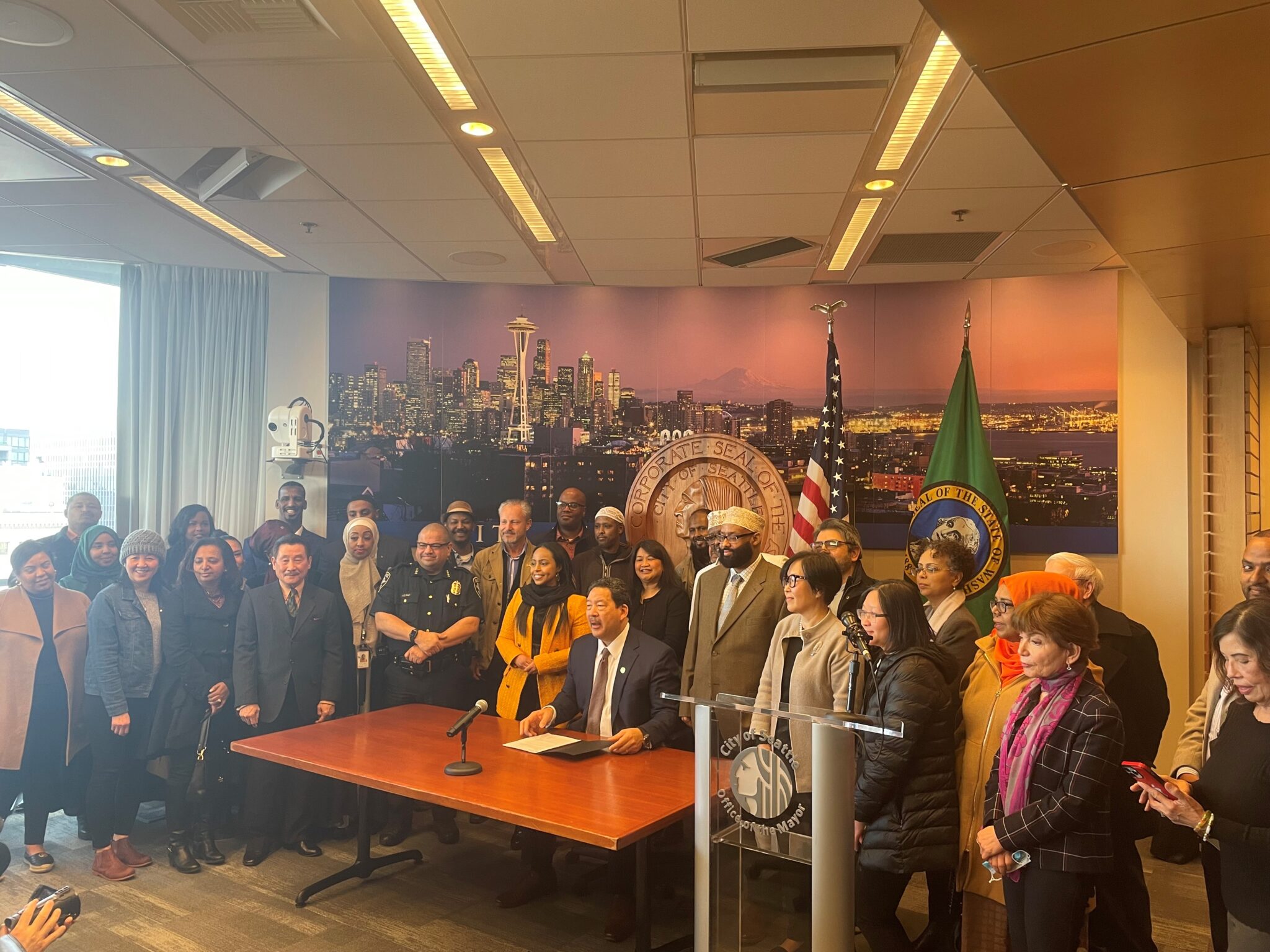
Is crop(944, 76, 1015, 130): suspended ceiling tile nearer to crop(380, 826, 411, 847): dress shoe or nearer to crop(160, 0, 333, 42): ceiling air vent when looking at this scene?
crop(160, 0, 333, 42): ceiling air vent

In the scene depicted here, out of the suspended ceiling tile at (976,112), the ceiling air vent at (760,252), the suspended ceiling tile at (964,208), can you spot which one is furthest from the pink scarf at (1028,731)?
the ceiling air vent at (760,252)

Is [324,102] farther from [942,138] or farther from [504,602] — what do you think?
[504,602]

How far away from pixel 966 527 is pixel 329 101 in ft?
15.0

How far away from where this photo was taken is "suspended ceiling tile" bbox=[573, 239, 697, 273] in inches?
232

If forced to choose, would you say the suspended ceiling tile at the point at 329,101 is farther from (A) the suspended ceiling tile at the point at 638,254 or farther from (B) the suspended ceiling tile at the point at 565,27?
(A) the suspended ceiling tile at the point at 638,254

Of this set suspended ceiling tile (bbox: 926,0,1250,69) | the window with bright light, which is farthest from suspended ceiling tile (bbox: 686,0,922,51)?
the window with bright light

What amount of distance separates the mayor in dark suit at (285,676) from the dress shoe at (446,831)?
0.63 meters

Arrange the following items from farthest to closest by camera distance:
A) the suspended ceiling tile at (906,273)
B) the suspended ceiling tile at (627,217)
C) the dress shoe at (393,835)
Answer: the suspended ceiling tile at (906,273)
the dress shoe at (393,835)
the suspended ceiling tile at (627,217)

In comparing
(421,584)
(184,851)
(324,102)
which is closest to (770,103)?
(324,102)

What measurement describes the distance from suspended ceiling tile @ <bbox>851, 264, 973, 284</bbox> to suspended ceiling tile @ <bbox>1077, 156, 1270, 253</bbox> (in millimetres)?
2598

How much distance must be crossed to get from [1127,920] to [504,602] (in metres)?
3.69

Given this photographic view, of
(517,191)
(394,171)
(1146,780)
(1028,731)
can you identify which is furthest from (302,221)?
(1146,780)

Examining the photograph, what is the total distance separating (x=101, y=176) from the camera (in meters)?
4.96

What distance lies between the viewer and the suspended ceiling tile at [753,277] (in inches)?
258
